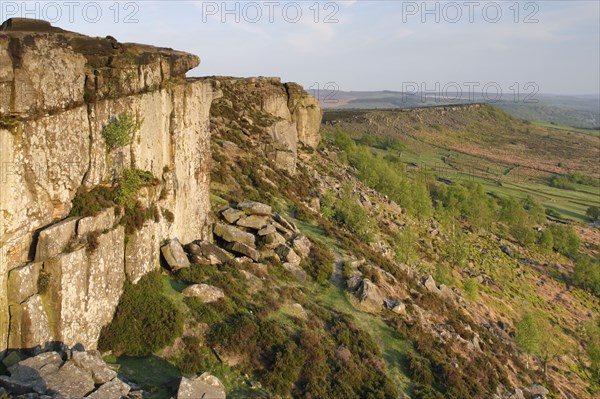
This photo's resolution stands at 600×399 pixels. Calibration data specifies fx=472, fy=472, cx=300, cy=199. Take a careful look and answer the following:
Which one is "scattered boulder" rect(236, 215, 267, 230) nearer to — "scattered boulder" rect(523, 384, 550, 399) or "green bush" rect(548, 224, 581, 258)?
"scattered boulder" rect(523, 384, 550, 399)

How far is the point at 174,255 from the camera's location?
24.9 meters

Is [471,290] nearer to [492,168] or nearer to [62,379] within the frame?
[62,379]

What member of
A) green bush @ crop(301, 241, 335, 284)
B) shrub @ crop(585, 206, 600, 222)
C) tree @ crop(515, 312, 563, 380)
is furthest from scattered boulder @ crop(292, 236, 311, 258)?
shrub @ crop(585, 206, 600, 222)

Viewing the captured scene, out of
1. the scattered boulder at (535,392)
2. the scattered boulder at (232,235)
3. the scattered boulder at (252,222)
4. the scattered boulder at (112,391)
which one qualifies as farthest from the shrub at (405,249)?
the scattered boulder at (112,391)

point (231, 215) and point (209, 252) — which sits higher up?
point (231, 215)

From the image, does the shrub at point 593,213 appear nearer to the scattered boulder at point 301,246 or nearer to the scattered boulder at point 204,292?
the scattered boulder at point 301,246

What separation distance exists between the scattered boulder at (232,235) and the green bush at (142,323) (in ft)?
26.1

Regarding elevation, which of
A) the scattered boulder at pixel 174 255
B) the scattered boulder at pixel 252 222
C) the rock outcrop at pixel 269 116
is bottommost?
the scattered boulder at pixel 174 255

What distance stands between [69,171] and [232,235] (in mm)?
13233

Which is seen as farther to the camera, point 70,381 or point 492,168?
point 492,168

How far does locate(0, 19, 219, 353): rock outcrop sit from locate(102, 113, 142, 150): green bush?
0.22m

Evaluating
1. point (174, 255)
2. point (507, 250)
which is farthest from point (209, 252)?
point (507, 250)

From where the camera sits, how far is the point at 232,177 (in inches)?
1721

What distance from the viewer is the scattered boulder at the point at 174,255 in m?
24.7
